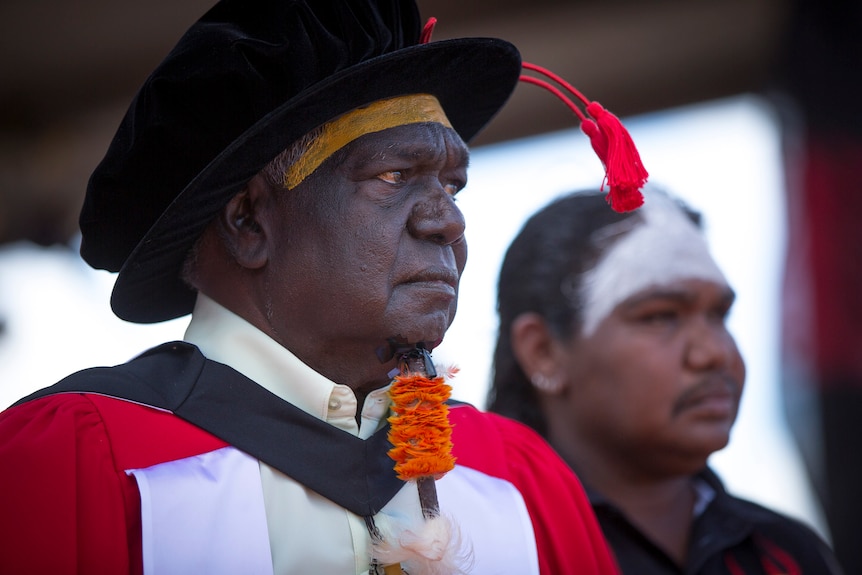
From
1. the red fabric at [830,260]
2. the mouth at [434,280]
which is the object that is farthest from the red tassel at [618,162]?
Result: the red fabric at [830,260]

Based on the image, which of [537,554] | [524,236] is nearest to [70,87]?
[524,236]

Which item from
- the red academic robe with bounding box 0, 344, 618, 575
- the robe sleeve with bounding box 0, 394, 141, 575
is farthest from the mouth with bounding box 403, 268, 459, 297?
the robe sleeve with bounding box 0, 394, 141, 575

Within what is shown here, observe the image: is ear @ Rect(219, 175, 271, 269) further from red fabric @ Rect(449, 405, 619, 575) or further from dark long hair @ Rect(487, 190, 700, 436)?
dark long hair @ Rect(487, 190, 700, 436)

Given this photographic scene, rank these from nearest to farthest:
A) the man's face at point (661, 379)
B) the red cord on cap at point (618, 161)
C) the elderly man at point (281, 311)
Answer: the elderly man at point (281, 311) → the red cord on cap at point (618, 161) → the man's face at point (661, 379)

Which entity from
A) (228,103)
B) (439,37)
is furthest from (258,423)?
(439,37)

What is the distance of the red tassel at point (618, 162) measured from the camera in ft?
7.60

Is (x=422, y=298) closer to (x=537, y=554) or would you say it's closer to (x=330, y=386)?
(x=330, y=386)

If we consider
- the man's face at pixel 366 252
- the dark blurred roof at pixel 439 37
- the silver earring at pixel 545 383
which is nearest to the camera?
the man's face at pixel 366 252

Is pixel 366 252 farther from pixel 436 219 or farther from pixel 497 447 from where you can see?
pixel 497 447

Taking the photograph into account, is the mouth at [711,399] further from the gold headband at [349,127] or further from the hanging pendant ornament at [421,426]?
the gold headband at [349,127]

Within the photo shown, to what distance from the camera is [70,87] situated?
670cm

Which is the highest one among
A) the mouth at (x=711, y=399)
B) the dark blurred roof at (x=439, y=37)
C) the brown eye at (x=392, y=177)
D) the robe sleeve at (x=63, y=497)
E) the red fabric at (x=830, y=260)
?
the dark blurred roof at (x=439, y=37)

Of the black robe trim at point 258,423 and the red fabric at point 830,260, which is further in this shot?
the red fabric at point 830,260

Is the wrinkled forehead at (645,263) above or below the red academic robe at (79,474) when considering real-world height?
above
